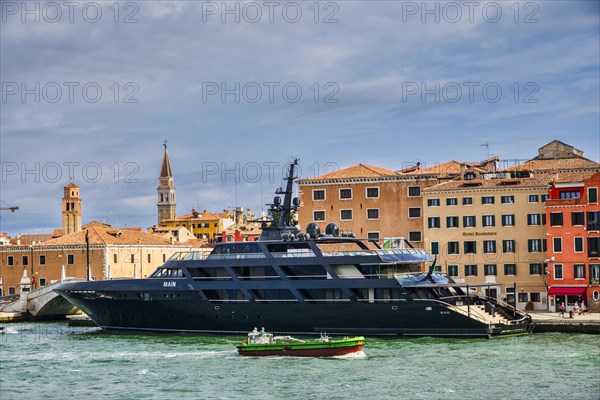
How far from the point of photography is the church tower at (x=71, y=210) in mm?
104812

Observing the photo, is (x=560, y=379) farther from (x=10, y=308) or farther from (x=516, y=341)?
(x=10, y=308)

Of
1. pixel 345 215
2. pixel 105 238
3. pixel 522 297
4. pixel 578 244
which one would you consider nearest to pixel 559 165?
pixel 522 297

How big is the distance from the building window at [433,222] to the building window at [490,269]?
3522 mm

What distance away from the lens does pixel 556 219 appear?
5100 cm

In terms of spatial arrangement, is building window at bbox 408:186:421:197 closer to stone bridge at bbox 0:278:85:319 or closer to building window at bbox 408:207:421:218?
building window at bbox 408:207:421:218

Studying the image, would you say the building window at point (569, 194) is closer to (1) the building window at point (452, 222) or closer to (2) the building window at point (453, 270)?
(1) the building window at point (452, 222)

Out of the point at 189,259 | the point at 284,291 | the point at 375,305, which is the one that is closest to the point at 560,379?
the point at 375,305

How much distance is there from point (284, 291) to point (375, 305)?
13.2 ft

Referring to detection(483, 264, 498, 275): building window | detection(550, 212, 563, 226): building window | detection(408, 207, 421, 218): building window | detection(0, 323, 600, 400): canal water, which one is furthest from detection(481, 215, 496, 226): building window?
detection(0, 323, 600, 400): canal water

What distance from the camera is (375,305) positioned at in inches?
1687

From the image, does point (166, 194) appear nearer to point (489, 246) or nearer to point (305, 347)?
point (489, 246)

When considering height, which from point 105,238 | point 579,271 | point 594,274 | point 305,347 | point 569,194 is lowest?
point 305,347

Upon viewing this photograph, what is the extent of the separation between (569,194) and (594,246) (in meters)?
2.92

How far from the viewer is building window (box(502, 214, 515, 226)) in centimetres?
5406
